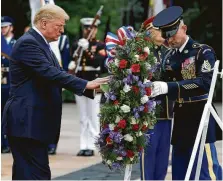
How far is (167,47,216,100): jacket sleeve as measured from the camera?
6523mm

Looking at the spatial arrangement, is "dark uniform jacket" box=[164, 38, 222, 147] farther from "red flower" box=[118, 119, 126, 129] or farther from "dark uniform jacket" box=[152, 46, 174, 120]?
"red flower" box=[118, 119, 126, 129]

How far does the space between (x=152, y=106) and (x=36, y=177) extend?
3.50 feet

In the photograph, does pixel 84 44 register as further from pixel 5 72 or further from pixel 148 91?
pixel 148 91

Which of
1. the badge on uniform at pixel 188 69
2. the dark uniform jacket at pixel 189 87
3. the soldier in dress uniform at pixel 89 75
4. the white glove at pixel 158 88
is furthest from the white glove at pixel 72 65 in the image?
the white glove at pixel 158 88

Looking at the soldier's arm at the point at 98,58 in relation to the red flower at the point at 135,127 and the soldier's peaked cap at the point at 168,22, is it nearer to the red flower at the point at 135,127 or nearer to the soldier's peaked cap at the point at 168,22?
the soldier's peaked cap at the point at 168,22

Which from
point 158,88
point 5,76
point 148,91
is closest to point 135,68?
point 148,91

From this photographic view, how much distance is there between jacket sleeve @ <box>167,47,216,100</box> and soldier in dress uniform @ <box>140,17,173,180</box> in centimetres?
105

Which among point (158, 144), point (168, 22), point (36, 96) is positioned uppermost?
point (168, 22)

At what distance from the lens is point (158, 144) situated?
25.8ft

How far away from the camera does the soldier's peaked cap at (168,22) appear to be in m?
6.76

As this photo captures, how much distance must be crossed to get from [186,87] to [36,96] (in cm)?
128

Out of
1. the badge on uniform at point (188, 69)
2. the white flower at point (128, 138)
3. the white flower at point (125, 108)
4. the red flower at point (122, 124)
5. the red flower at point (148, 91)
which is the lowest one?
the white flower at point (128, 138)

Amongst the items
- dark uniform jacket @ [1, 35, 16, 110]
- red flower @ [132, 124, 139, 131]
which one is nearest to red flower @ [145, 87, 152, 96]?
red flower @ [132, 124, 139, 131]

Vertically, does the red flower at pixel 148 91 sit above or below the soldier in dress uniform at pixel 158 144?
above
